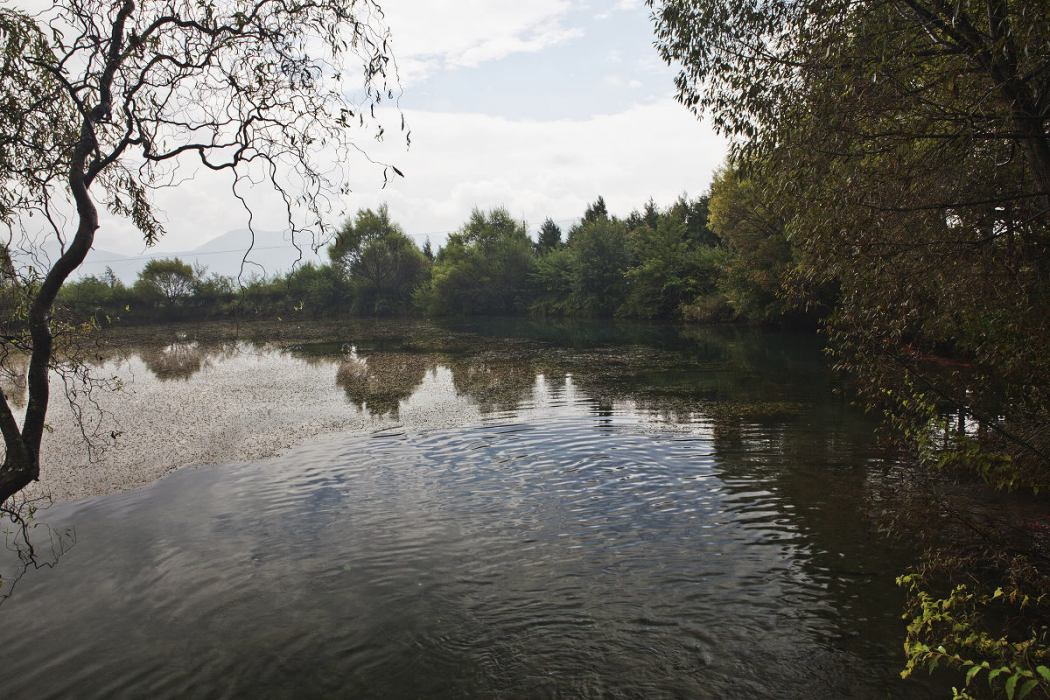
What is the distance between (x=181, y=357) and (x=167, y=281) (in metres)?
40.6

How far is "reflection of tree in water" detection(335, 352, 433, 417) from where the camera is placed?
18.7 metres

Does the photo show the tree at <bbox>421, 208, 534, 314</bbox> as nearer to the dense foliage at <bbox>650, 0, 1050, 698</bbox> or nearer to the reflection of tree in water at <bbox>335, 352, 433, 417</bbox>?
the reflection of tree in water at <bbox>335, 352, 433, 417</bbox>

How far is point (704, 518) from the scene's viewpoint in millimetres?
9016

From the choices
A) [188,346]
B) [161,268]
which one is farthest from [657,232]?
[161,268]

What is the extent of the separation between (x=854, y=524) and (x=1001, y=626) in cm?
255

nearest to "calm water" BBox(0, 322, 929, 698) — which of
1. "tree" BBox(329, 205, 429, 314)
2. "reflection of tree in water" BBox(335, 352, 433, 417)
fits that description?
"reflection of tree in water" BBox(335, 352, 433, 417)

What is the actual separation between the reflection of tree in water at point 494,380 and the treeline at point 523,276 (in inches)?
651

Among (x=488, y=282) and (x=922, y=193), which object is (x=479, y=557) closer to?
(x=922, y=193)

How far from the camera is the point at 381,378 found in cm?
2364

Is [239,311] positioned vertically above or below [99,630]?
above

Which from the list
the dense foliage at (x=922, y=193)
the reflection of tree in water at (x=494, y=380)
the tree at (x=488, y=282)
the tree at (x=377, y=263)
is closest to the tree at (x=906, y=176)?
the dense foliage at (x=922, y=193)

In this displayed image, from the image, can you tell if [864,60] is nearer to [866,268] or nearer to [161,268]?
[866,268]

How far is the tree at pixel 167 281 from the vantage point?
65812 mm

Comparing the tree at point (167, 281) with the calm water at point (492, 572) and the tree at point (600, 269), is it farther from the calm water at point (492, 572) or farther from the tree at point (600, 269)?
the calm water at point (492, 572)
